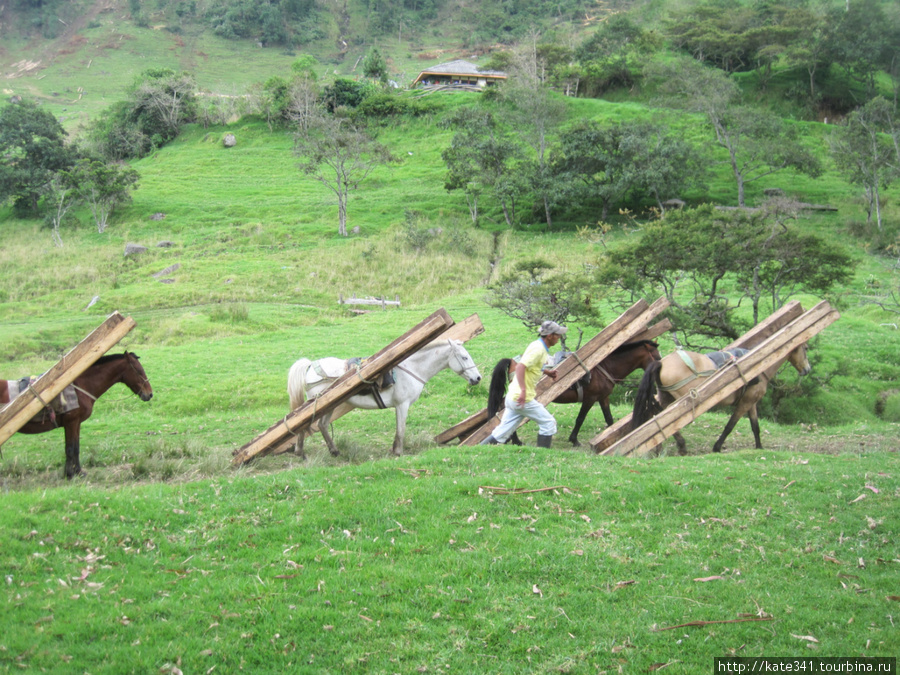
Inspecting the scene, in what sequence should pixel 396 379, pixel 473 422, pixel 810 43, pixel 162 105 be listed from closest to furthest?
1. pixel 396 379
2. pixel 473 422
3. pixel 810 43
4. pixel 162 105

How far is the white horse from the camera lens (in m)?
12.0

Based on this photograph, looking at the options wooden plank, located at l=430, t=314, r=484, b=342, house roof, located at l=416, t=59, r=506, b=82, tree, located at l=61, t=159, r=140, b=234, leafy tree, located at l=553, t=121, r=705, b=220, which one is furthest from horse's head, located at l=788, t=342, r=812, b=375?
house roof, located at l=416, t=59, r=506, b=82

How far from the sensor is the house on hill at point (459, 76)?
83312 mm

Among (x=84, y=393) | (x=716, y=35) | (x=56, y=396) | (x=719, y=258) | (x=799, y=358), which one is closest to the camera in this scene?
(x=56, y=396)

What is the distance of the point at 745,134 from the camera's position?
50.3 m

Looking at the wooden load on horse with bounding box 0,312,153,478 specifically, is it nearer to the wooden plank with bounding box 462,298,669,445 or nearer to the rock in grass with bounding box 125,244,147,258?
the wooden plank with bounding box 462,298,669,445

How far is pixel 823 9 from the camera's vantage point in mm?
75188

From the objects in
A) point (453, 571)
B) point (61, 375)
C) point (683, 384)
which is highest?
point (61, 375)

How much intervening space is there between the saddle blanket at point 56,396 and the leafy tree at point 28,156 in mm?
50386

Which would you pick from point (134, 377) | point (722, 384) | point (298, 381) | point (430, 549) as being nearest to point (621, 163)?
point (722, 384)

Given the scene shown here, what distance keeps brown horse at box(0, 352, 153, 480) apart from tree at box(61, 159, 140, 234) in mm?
42411

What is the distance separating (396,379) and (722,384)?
5527 mm

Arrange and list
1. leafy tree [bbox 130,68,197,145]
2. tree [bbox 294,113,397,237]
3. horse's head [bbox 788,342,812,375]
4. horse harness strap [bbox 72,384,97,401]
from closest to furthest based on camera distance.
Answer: horse harness strap [bbox 72,384,97,401] → horse's head [bbox 788,342,812,375] → tree [bbox 294,113,397,237] → leafy tree [bbox 130,68,197,145]

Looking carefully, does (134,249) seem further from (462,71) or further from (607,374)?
(462,71)
